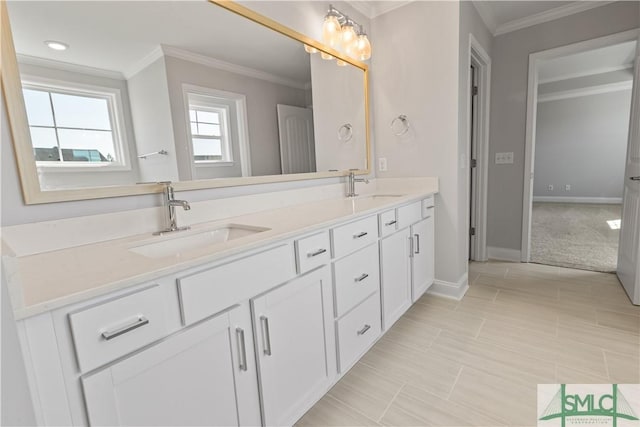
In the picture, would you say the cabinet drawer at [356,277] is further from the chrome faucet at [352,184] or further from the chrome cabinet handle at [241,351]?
the chrome faucet at [352,184]

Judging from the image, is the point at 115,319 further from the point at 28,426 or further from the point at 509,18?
the point at 509,18

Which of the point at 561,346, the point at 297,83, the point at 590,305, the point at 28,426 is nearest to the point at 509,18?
the point at 297,83

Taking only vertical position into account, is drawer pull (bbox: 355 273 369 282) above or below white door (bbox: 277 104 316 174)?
below

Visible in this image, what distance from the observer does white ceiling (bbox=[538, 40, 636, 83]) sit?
4.46m

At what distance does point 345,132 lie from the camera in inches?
91.9

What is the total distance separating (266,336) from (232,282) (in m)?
0.25

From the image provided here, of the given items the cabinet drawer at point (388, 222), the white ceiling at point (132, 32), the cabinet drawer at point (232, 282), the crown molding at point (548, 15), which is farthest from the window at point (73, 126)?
the crown molding at point (548, 15)

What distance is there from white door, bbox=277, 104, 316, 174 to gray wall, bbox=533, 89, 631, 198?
7.19m

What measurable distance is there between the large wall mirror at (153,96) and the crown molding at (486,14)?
58.6 inches

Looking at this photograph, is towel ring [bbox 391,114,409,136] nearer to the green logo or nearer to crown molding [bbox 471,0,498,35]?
crown molding [bbox 471,0,498,35]

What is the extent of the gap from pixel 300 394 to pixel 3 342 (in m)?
0.99

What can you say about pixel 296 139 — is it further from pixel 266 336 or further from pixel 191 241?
pixel 266 336

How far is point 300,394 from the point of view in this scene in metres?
1.22

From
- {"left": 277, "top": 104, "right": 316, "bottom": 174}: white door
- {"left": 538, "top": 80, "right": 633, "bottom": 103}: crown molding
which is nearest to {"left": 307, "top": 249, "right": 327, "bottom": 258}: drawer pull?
{"left": 277, "top": 104, "right": 316, "bottom": 174}: white door
